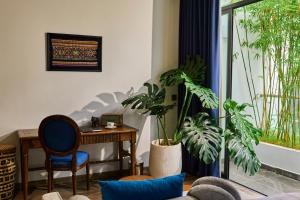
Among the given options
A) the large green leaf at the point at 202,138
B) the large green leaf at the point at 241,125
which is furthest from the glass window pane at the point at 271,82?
the large green leaf at the point at 202,138

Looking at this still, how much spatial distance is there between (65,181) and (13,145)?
2.68ft

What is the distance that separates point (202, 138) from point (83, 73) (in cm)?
172

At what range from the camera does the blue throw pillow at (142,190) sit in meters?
1.34

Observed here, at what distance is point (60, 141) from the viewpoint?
3.01m

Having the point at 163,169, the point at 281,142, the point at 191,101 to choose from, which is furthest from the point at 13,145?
the point at 281,142

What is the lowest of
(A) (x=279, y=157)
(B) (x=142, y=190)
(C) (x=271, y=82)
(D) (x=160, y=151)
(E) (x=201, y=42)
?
(A) (x=279, y=157)

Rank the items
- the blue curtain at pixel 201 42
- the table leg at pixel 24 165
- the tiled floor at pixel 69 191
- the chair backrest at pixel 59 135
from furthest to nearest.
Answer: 1. the blue curtain at pixel 201 42
2. the tiled floor at pixel 69 191
3. the table leg at pixel 24 165
4. the chair backrest at pixel 59 135

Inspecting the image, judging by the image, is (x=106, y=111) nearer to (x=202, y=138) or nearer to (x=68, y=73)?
(x=68, y=73)

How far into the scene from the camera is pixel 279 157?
3998 millimetres

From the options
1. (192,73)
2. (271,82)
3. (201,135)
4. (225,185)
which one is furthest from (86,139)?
(271,82)

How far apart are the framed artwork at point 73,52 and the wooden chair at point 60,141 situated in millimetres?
894

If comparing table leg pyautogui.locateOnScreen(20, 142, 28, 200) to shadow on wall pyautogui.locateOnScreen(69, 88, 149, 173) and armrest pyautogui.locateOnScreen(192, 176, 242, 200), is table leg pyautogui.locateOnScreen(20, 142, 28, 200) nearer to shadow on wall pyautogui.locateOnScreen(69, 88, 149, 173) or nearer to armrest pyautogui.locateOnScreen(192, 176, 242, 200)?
shadow on wall pyautogui.locateOnScreen(69, 88, 149, 173)

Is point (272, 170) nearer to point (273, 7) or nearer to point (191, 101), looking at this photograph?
point (191, 101)

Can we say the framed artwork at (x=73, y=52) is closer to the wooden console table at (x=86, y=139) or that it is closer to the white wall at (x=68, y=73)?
the white wall at (x=68, y=73)
